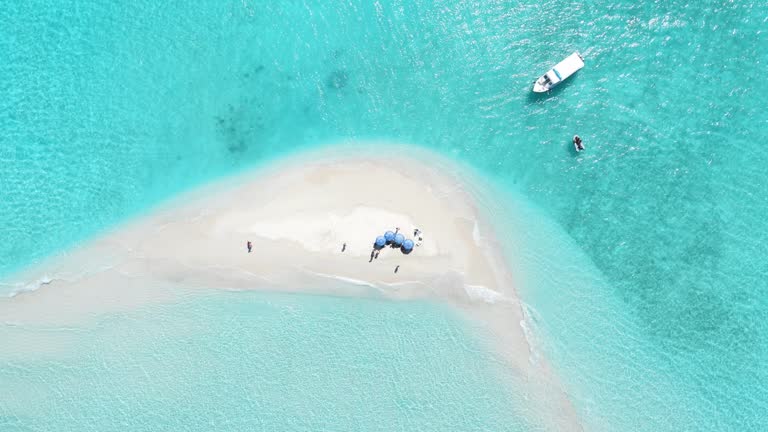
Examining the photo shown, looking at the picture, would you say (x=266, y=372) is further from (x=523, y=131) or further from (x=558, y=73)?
(x=558, y=73)

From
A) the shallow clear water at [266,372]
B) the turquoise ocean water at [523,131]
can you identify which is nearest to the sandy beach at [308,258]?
the shallow clear water at [266,372]

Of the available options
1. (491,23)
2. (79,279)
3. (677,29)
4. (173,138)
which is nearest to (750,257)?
(677,29)

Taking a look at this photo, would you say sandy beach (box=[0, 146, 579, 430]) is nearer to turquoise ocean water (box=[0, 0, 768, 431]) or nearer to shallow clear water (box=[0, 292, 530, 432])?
shallow clear water (box=[0, 292, 530, 432])

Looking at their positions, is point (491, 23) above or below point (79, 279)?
above

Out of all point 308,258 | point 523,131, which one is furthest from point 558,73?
point 308,258

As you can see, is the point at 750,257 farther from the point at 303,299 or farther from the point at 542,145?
the point at 303,299

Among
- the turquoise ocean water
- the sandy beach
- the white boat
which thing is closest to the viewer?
the sandy beach

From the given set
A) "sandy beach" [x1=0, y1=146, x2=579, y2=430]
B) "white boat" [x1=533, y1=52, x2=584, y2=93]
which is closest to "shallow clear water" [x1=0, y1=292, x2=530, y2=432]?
"sandy beach" [x1=0, y1=146, x2=579, y2=430]
